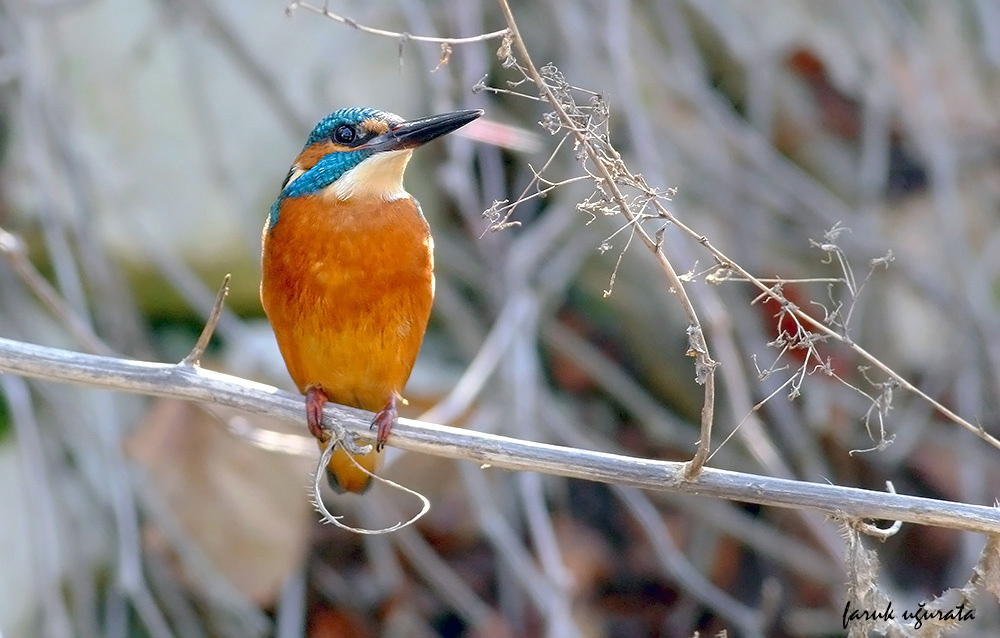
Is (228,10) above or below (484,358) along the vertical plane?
above

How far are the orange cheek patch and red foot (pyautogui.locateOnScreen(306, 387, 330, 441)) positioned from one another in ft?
2.23

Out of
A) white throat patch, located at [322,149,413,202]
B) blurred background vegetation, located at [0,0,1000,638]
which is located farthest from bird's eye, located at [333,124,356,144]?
blurred background vegetation, located at [0,0,1000,638]

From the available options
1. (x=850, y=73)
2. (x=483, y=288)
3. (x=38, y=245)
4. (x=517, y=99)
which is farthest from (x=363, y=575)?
(x=850, y=73)

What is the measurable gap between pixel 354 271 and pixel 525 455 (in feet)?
3.04

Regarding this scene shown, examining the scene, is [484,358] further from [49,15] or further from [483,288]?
[49,15]

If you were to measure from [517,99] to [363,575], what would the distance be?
2.13m

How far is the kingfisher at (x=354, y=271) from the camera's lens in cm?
274

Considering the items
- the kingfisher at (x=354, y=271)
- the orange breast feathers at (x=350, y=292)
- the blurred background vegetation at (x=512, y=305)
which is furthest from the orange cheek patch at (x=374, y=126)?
the blurred background vegetation at (x=512, y=305)

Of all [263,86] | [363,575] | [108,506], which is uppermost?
[263,86]

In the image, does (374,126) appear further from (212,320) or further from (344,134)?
(212,320)

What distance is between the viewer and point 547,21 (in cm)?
457

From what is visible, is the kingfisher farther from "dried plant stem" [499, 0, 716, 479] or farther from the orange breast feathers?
"dried plant stem" [499, 0, 716, 479]

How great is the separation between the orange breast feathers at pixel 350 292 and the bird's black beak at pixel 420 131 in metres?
0.15

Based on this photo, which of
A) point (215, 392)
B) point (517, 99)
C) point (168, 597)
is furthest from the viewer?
point (517, 99)
